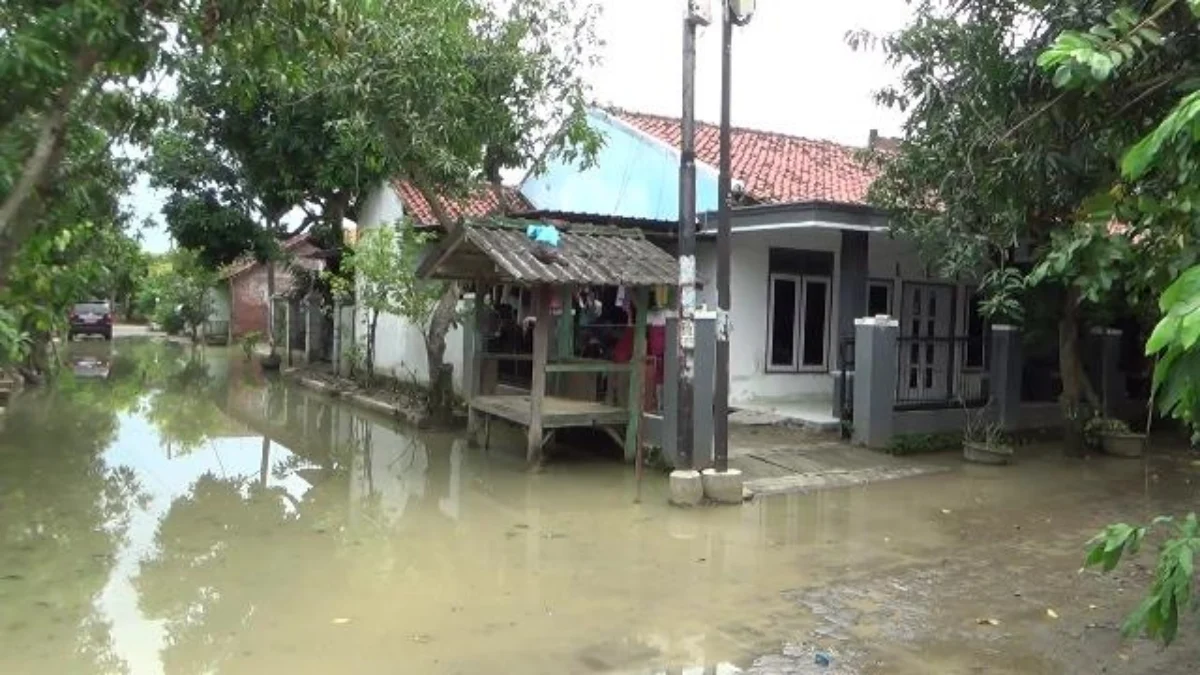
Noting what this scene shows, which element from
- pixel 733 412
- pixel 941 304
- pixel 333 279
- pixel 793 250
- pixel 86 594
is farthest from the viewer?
pixel 333 279

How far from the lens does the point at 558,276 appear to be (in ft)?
31.9

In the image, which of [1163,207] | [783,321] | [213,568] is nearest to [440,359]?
[783,321]

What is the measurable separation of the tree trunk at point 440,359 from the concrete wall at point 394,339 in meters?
1.64

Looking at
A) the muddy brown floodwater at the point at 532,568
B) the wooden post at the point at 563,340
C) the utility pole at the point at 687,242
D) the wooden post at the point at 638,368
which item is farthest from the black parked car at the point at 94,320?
the utility pole at the point at 687,242

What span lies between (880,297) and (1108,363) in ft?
11.1

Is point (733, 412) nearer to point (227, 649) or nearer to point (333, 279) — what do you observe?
point (333, 279)

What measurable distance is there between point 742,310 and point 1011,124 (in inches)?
333

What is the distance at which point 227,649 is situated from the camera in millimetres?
5266

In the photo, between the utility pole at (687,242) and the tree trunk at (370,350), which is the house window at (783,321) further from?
the tree trunk at (370,350)

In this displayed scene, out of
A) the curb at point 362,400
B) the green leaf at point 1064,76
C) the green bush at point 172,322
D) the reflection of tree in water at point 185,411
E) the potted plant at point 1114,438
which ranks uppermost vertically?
the green leaf at point 1064,76

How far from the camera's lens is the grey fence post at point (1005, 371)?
1293 centimetres

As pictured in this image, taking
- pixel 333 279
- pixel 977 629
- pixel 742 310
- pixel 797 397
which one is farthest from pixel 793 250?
pixel 977 629

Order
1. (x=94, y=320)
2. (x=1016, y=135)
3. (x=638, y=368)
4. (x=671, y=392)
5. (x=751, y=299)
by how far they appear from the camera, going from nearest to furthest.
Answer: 1. (x=1016, y=135)
2. (x=671, y=392)
3. (x=638, y=368)
4. (x=751, y=299)
5. (x=94, y=320)

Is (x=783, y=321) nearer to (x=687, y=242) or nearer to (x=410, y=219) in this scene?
(x=410, y=219)
